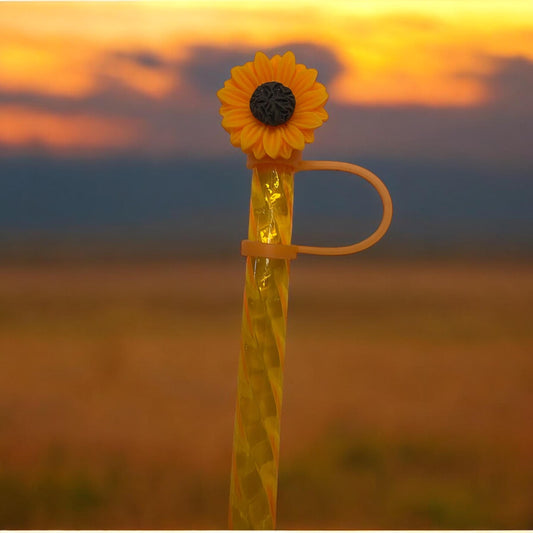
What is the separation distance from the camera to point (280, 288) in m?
0.87

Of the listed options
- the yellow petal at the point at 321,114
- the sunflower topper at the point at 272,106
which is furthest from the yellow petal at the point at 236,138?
the yellow petal at the point at 321,114

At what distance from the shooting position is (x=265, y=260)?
0.87m

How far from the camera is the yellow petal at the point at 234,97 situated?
0.86 m

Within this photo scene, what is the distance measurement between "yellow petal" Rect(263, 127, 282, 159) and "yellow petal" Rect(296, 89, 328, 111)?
0.05m

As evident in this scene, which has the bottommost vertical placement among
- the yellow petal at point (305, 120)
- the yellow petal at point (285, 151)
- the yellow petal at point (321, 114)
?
the yellow petal at point (285, 151)

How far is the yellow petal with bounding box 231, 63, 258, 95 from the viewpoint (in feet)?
2.82

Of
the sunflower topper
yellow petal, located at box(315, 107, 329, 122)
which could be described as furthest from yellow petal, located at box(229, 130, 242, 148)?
yellow petal, located at box(315, 107, 329, 122)

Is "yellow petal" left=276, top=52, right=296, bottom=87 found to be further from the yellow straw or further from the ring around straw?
the yellow straw

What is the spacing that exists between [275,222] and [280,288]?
0.10 m

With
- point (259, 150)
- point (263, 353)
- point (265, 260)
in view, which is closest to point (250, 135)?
point (259, 150)

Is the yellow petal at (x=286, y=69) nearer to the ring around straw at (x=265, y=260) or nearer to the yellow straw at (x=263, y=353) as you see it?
the ring around straw at (x=265, y=260)

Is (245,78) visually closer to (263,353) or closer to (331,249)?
(331,249)

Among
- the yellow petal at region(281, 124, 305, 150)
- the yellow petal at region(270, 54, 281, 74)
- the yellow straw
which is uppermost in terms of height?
the yellow petal at region(270, 54, 281, 74)

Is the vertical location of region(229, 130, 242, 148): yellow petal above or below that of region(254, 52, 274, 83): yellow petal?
below
